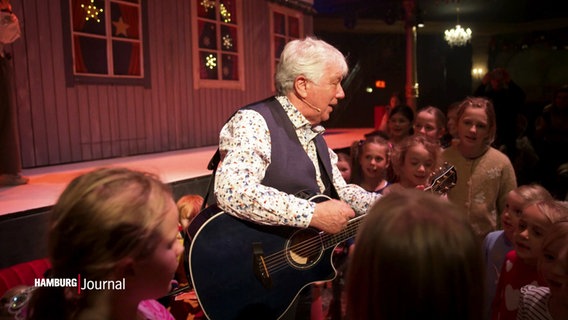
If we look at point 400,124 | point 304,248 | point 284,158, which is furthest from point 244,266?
point 400,124

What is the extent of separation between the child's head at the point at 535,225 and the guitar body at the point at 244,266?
3.43 ft

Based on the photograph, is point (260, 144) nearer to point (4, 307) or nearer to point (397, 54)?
point (4, 307)

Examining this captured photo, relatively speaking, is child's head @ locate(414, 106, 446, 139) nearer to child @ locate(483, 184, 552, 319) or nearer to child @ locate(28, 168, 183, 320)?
child @ locate(483, 184, 552, 319)

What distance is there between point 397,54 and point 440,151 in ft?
40.3

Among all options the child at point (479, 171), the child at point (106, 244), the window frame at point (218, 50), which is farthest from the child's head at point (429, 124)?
the window frame at point (218, 50)

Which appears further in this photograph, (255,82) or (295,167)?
(255,82)

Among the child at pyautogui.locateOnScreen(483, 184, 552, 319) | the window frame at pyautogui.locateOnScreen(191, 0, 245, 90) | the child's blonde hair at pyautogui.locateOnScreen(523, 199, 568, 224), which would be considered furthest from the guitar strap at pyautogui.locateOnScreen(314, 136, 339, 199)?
the window frame at pyautogui.locateOnScreen(191, 0, 245, 90)

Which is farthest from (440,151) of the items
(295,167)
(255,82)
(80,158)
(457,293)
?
(255,82)

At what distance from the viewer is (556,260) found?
68.9 inches

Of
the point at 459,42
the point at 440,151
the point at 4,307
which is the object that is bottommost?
the point at 4,307

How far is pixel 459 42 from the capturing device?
11.2m

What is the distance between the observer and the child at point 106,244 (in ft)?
3.36

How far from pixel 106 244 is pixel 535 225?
193 cm

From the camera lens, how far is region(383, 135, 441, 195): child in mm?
3102
